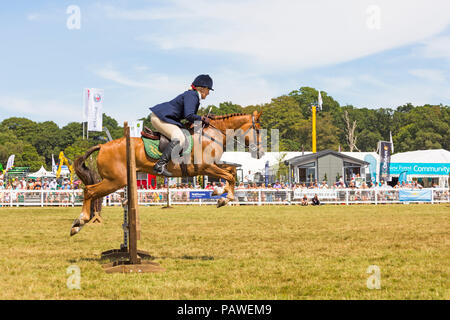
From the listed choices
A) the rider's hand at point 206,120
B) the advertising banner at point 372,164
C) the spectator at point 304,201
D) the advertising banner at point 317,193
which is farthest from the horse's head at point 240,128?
the advertising banner at point 372,164

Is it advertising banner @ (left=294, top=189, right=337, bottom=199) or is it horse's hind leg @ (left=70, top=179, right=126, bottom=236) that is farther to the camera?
advertising banner @ (left=294, top=189, right=337, bottom=199)

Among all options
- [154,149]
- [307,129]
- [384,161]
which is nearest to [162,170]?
[154,149]

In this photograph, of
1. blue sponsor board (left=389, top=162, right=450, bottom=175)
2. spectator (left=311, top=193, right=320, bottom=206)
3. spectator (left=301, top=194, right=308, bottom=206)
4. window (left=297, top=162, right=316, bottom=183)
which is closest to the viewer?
spectator (left=301, top=194, right=308, bottom=206)

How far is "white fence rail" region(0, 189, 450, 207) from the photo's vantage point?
31.7 m

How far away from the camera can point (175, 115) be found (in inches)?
338

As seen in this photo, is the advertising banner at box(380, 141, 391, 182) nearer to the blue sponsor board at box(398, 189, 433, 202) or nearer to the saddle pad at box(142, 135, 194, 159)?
the blue sponsor board at box(398, 189, 433, 202)

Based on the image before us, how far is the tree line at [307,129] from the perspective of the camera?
284ft

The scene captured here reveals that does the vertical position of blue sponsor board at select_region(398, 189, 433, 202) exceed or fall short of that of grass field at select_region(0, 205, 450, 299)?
it exceeds it

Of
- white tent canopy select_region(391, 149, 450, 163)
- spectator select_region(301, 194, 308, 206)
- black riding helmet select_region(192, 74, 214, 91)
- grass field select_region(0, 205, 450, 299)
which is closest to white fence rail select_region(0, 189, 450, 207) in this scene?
spectator select_region(301, 194, 308, 206)

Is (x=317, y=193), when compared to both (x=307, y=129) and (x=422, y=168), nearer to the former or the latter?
(x=422, y=168)

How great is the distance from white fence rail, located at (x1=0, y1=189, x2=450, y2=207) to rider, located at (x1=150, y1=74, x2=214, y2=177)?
76.1 ft

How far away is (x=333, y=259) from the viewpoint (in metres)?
8.28

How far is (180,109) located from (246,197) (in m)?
23.9
